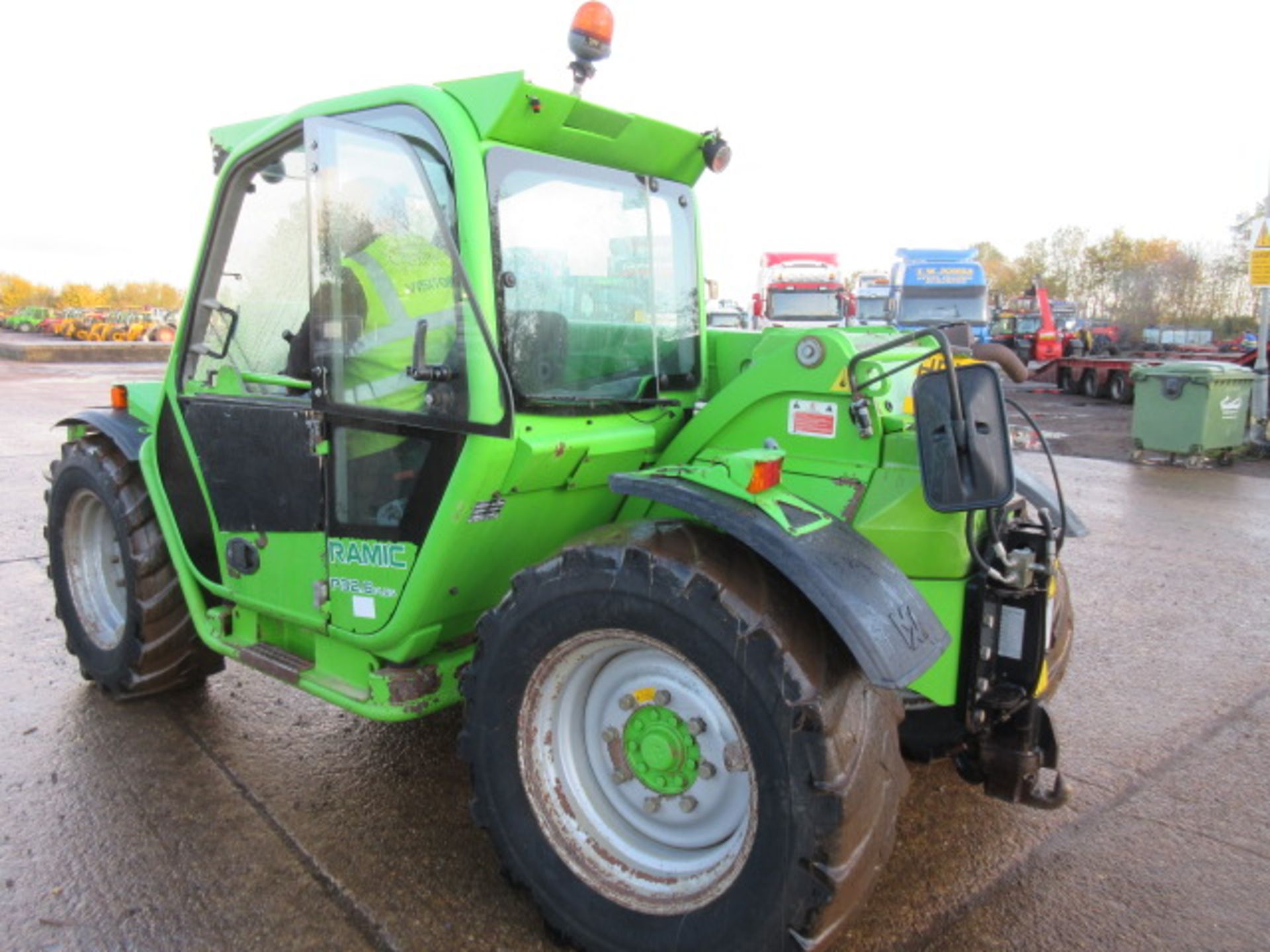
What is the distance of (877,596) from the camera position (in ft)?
7.13

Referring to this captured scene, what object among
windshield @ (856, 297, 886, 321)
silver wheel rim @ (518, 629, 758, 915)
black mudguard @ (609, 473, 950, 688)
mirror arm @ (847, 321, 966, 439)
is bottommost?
silver wheel rim @ (518, 629, 758, 915)

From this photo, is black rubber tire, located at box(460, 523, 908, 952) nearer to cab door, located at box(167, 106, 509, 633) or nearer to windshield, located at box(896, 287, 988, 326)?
cab door, located at box(167, 106, 509, 633)

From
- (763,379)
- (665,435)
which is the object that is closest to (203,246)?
(665,435)

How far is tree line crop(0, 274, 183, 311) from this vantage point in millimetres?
54969

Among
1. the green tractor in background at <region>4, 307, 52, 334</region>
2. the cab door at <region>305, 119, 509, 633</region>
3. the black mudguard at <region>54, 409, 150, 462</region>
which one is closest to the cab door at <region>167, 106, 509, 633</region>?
the cab door at <region>305, 119, 509, 633</region>

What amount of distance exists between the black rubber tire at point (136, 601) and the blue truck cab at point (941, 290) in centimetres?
1876

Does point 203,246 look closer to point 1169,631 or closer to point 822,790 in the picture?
point 822,790

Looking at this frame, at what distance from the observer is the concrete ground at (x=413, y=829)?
260 centimetres

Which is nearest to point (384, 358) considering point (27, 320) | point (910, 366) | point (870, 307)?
point (910, 366)

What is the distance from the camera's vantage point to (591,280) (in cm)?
303

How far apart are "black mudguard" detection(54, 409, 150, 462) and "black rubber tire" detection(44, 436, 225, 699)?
8cm

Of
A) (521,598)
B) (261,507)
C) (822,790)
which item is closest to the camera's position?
(822,790)

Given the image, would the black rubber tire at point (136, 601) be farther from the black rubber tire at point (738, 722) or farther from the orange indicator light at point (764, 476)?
the orange indicator light at point (764, 476)

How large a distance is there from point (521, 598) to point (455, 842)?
106cm
